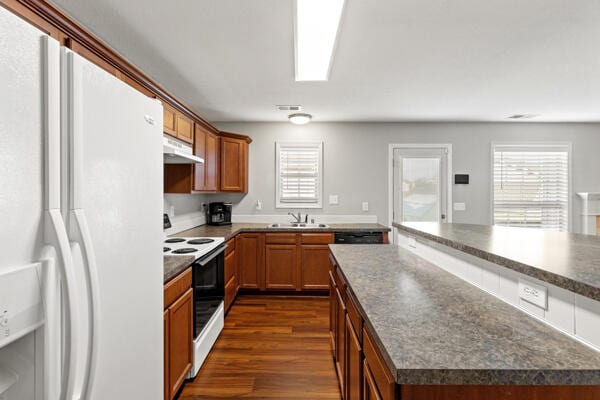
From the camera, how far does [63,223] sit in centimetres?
72

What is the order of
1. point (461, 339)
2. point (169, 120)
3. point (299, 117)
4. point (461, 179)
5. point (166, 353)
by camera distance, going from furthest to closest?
1. point (461, 179)
2. point (299, 117)
3. point (169, 120)
4. point (166, 353)
5. point (461, 339)

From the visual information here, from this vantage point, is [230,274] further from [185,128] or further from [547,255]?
[547,255]

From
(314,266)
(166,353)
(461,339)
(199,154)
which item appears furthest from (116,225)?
(314,266)

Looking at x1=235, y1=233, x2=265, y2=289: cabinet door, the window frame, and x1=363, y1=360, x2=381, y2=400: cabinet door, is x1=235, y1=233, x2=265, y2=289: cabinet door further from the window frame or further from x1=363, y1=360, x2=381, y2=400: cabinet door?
the window frame

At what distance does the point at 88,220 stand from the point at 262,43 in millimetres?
1888

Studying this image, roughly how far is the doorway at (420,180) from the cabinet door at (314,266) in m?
1.39

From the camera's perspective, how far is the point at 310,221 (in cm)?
460

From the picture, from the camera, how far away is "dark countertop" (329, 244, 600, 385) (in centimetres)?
75

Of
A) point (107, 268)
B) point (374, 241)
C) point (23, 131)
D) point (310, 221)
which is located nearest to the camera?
point (23, 131)

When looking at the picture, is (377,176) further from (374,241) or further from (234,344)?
(234,344)

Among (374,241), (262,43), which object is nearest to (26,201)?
(262,43)

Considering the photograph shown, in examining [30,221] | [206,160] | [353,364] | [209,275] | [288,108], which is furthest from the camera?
[288,108]

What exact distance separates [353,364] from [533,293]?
771 millimetres

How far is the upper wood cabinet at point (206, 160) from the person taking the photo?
3293 millimetres
